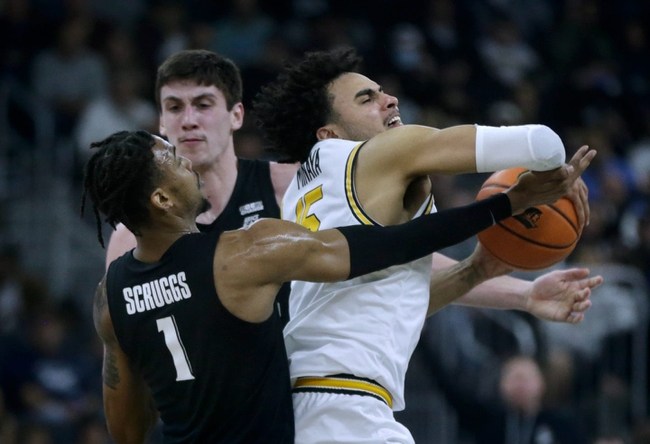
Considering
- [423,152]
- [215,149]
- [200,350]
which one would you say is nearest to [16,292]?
[215,149]

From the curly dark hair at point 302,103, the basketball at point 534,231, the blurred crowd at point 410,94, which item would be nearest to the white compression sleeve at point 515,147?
the basketball at point 534,231

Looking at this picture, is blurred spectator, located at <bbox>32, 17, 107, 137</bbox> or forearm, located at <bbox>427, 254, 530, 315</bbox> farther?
blurred spectator, located at <bbox>32, 17, 107, 137</bbox>

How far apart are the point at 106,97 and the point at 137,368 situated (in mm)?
7158

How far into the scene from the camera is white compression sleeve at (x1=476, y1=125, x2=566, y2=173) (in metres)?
4.51

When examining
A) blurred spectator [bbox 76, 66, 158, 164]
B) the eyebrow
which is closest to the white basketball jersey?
the eyebrow

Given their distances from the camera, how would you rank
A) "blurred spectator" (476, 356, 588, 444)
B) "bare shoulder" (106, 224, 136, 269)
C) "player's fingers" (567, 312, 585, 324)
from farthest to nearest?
1. "blurred spectator" (476, 356, 588, 444)
2. "bare shoulder" (106, 224, 136, 269)
3. "player's fingers" (567, 312, 585, 324)

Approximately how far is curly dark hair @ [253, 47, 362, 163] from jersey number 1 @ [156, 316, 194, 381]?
44.6 inches

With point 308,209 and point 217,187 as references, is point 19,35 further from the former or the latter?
point 308,209

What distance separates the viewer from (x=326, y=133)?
5.17m

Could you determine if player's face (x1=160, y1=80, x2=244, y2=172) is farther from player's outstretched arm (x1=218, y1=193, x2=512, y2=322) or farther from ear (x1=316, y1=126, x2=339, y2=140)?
player's outstretched arm (x1=218, y1=193, x2=512, y2=322)

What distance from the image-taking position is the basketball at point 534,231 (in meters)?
5.02

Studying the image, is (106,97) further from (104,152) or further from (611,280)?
(104,152)

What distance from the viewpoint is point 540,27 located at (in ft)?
48.6

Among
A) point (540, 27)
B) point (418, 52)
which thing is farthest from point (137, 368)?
point (540, 27)
